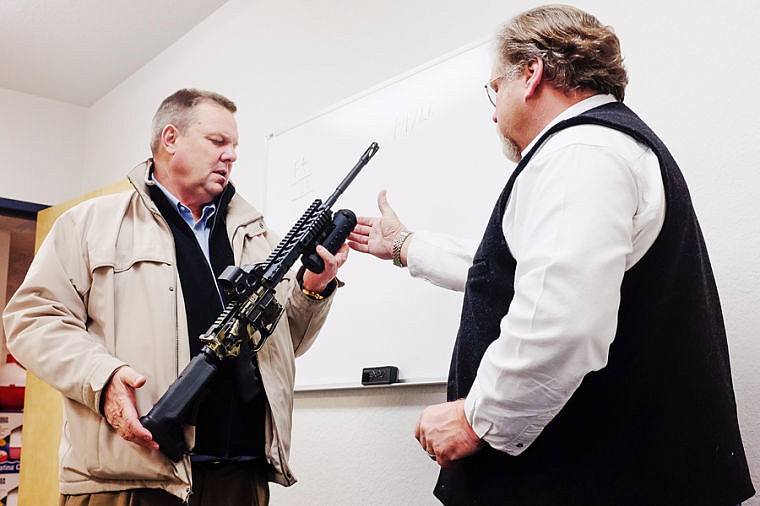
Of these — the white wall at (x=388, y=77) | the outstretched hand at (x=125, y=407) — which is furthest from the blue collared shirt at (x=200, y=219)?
the white wall at (x=388, y=77)

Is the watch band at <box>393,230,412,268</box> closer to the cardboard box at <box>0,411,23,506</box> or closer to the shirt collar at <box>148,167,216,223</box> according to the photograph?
the shirt collar at <box>148,167,216,223</box>

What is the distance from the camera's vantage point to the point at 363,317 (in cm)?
220

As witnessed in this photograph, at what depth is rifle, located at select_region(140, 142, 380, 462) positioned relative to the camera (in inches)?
55.6

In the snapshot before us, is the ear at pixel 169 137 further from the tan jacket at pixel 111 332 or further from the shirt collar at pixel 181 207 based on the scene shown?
the tan jacket at pixel 111 332

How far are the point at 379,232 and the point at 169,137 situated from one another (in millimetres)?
635

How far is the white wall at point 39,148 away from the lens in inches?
154

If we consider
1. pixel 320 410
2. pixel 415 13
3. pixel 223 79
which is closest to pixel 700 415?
pixel 320 410

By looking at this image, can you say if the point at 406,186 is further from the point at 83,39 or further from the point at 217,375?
the point at 83,39

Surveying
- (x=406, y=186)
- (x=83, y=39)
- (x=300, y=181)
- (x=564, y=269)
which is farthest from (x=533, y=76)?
(x=83, y=39)

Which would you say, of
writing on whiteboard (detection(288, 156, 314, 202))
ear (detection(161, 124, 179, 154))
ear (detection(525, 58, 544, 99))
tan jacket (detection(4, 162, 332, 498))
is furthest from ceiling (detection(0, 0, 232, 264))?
ear (detection(525, 58, 544, 99))

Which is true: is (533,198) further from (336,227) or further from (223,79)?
(223,79)

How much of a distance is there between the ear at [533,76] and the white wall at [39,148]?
3.39m

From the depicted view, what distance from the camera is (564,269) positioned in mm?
957

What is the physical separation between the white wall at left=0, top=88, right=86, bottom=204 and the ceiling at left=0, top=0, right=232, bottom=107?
4.0 inches
